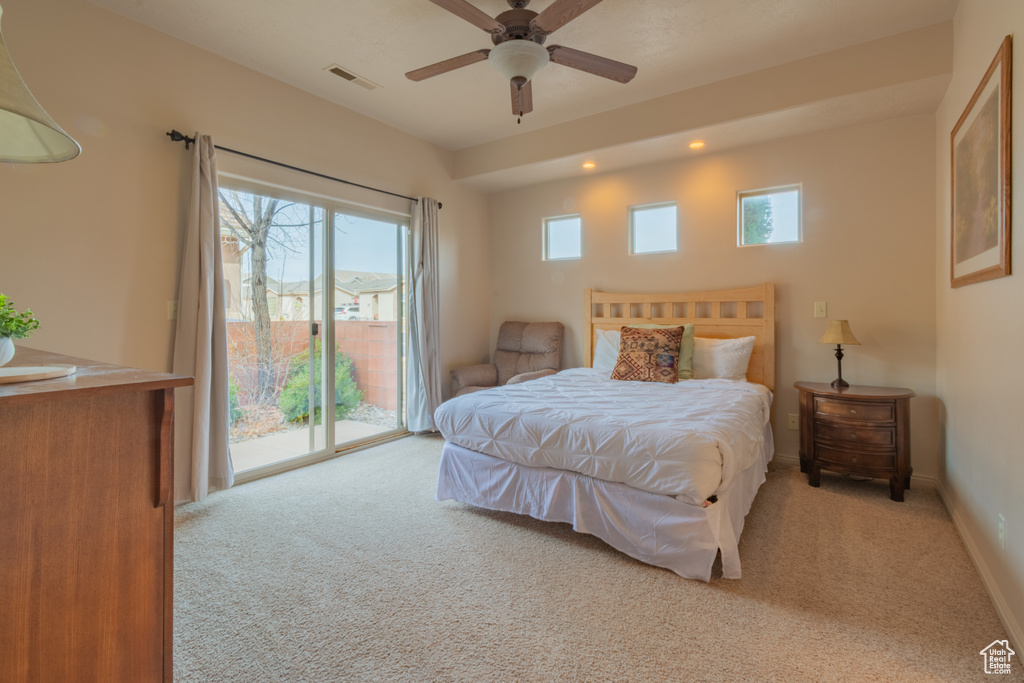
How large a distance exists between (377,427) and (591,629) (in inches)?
117

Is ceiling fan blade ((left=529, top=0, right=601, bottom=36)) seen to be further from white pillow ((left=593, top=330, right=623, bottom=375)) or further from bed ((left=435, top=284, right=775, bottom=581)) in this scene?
white pillow ((left=593, top=330, right=623, bottom=375))

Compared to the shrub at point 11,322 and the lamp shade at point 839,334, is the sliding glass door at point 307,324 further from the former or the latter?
the lamp shade at point 839,334

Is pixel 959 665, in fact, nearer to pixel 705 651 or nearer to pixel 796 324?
pixel 705 651

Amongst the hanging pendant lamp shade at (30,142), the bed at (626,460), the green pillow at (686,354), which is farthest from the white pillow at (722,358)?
the hanging pendant lamp shade at (30,142)

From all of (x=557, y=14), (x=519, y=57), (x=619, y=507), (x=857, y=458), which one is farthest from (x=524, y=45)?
(x=857, y=458)

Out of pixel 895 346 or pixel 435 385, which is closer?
pixel 895 346

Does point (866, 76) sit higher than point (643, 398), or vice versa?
point (866, 76)

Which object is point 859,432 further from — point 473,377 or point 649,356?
point 473,377

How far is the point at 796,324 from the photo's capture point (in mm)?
3566

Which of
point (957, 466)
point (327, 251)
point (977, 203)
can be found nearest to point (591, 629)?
point (957, 466)

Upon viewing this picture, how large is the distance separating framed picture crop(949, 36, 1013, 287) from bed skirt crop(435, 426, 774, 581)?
1.38 metres

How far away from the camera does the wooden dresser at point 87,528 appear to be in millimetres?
779

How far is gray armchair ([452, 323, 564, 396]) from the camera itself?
4.46 meters

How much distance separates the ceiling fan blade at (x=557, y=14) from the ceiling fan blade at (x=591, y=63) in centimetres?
11
